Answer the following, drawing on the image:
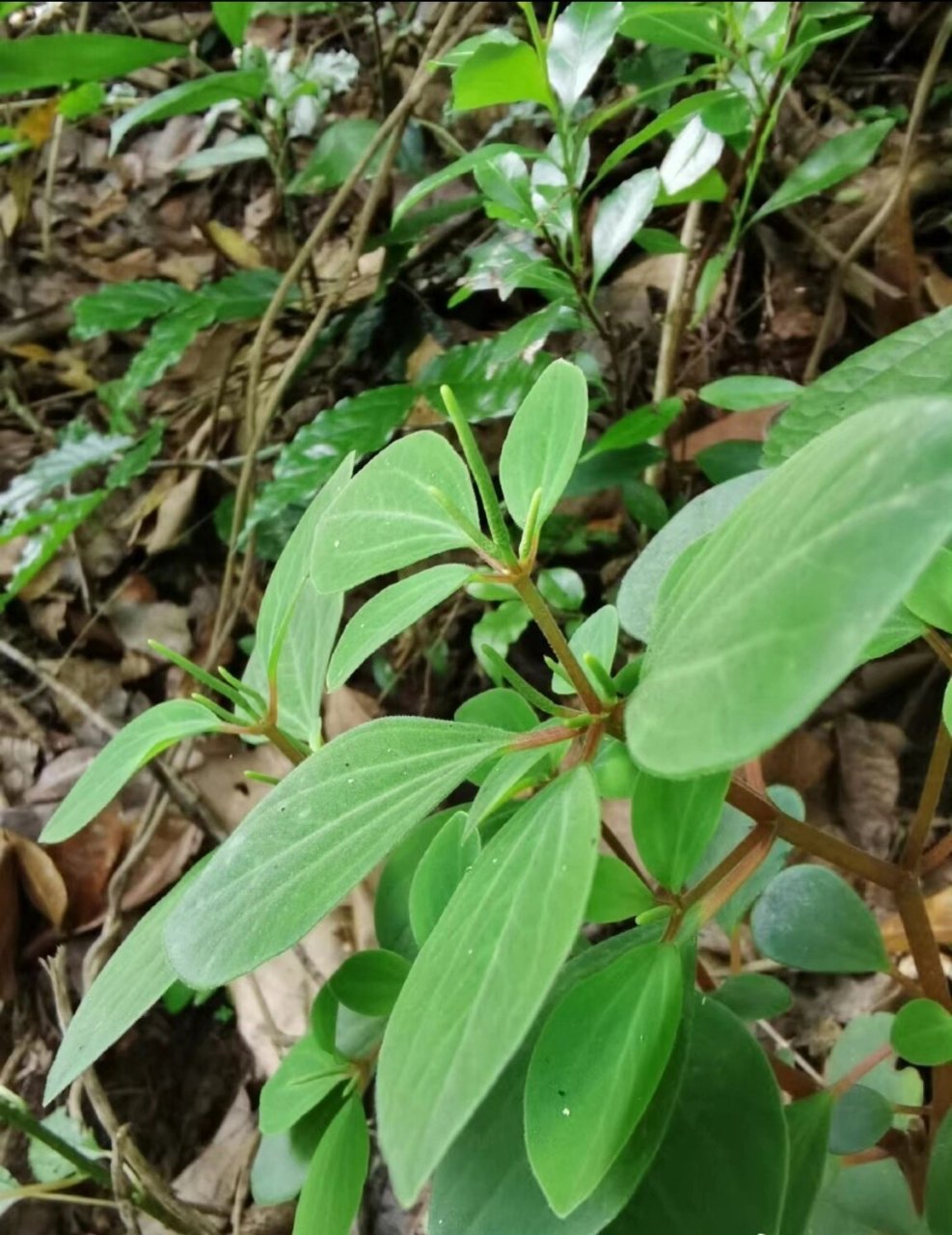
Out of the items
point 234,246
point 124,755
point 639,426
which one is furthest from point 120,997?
point 234,246

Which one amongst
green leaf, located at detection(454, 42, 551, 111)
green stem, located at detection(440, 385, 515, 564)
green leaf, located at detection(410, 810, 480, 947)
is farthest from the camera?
green leaf, located at detection(454, 42, 551, 111)

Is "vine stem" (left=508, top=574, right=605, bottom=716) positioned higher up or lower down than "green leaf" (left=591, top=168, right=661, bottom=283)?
higher up

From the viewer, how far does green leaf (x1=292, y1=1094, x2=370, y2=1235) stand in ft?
1.45

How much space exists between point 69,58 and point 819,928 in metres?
1.30

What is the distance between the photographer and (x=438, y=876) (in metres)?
0.41

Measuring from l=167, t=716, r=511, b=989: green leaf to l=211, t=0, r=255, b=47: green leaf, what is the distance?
4.20 ft

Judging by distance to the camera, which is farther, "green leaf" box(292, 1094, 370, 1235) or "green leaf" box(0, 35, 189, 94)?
Answer: "green leaf" box(0, 35, 189, 94)

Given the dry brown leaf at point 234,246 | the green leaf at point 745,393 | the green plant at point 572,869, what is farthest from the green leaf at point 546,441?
the dry brown leaf at point 234,246

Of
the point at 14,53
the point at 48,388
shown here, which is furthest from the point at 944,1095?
the point at 48,388

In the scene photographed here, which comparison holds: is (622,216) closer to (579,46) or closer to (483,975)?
(579,46)

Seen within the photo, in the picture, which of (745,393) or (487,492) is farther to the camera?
(745,393)

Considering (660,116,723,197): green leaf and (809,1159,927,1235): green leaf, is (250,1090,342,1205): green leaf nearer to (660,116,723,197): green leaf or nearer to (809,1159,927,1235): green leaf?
(809,1159,927,1235): green leaf

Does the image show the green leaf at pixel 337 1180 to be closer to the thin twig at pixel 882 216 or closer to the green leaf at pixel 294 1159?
the green leaf at pixel 294 1159

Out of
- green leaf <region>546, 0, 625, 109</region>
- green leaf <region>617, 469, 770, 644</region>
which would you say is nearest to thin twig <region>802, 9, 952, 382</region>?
green leaf <region>546, 0, 625, 109</region>
